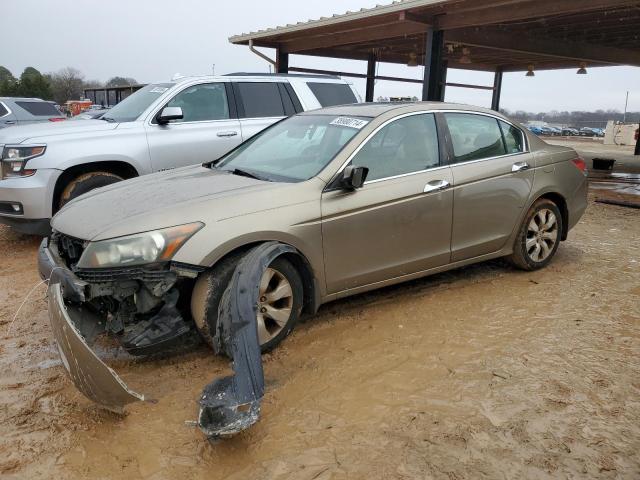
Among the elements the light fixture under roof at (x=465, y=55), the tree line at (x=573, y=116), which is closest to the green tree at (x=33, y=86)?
the light fixture under roof at (x=465, y=55)

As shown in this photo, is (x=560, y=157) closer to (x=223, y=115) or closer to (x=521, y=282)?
(x=521, y=282)

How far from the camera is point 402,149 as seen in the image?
4.18 meters

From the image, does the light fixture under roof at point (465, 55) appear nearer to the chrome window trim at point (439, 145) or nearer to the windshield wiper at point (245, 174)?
the chrome window trim at point (439, 145)

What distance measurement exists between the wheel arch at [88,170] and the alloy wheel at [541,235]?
4.19 metres

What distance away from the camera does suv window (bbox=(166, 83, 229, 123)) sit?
651 cm

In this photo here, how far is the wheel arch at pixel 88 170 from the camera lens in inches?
222

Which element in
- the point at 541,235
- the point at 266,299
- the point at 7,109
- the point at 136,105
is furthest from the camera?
the point at 7,109

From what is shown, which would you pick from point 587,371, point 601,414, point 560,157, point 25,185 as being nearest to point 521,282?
point 560,157

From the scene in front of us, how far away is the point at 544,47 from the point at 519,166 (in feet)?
35.0

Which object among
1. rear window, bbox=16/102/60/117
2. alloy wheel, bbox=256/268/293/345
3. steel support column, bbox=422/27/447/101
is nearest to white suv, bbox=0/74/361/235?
alloy wheel, bbox=256/268/293/345

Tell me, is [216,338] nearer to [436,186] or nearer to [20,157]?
[436,186]

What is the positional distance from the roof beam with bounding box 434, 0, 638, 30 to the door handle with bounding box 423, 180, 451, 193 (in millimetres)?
6360

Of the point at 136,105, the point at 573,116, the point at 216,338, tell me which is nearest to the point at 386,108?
the point at 216,338

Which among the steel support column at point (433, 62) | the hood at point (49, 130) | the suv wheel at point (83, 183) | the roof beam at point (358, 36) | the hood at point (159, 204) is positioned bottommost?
the suv wheel at point (83, 183)
